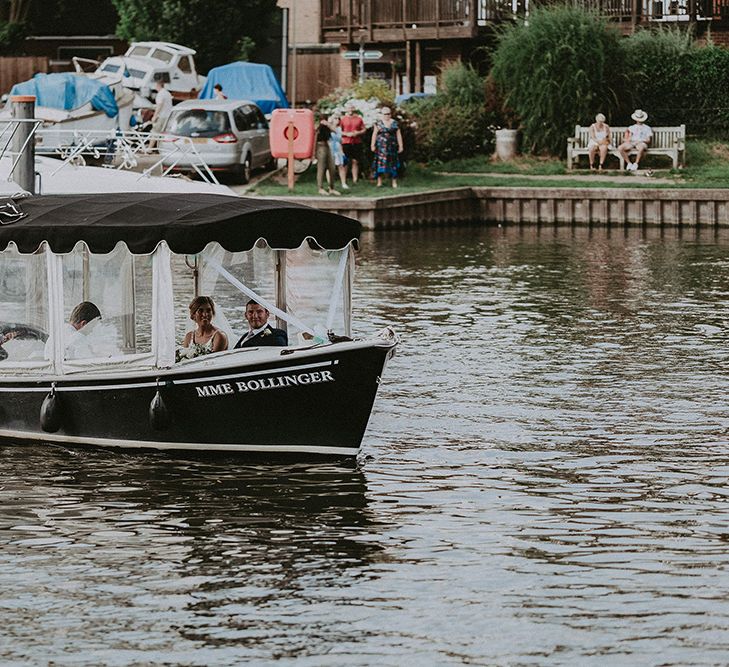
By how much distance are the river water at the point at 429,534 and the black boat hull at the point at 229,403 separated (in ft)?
0.79

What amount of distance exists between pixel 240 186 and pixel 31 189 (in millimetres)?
19597

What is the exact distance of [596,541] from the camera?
12461 mm

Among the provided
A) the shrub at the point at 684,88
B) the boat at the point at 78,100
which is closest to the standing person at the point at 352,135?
the boat at the point at 78,100

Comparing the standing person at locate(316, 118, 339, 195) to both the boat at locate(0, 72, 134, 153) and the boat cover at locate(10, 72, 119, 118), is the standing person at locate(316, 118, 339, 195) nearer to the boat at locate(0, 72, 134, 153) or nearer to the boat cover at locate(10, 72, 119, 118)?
the boat at locate(0, 72, 134, 153)

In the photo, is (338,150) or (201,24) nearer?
(338,150)

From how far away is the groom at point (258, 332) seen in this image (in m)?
15.3

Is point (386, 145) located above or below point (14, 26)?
below

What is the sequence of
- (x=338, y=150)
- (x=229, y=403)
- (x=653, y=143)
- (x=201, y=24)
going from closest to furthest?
(x=229, y=403) → (x=338, y=150) → (x=653, y=143) → (x=201, y=24)

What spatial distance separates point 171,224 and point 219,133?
25.1 m

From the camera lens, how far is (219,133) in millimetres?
39344

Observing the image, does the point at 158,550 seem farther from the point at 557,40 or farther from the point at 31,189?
the point at 557,40

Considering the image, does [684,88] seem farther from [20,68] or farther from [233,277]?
[233,277]

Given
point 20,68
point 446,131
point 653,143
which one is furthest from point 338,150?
point 20,68

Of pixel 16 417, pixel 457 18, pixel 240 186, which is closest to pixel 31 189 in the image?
pixel 16 417
